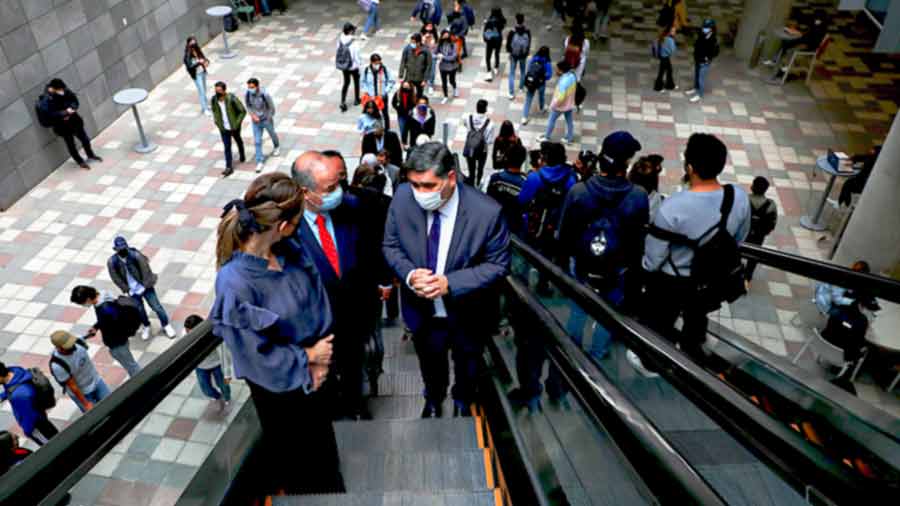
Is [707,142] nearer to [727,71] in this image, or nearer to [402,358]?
[402,358]

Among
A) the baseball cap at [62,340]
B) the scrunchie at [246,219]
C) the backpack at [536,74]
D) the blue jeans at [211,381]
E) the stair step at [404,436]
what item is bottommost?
the baseball cap at [62,340]

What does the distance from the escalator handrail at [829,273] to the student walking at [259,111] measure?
783cm

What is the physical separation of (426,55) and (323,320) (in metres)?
8.97

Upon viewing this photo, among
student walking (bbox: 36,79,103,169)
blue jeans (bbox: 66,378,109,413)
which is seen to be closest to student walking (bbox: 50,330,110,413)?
blue jeans (bbox: 66,378,109,413)

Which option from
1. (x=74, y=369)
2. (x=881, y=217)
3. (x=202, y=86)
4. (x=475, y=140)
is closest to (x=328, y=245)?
(x=74, y=369)

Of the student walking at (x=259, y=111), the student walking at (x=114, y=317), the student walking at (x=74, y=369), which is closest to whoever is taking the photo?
the student walking at (x=74, y=369)

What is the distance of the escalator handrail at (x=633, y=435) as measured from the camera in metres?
1.35

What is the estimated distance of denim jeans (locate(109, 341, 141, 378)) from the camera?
6152 mm

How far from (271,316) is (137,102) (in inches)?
383

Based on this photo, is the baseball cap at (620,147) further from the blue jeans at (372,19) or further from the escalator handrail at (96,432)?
the blue jeans at (372,19)

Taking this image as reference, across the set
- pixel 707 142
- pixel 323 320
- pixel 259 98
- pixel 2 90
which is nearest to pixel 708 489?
pixel 323 320

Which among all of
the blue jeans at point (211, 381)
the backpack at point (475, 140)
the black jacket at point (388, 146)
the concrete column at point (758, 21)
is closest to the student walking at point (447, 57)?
the backpack at point (475, 140)

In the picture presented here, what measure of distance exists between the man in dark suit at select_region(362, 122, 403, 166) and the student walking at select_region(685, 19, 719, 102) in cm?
704

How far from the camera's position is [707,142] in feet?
10.5
